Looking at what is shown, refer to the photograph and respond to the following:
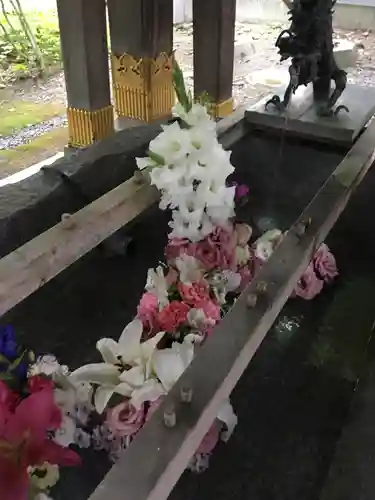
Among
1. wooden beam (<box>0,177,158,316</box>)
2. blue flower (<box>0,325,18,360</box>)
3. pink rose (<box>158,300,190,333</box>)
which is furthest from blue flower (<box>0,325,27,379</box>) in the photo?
pink rose (<box>158,300,190,333</box>)

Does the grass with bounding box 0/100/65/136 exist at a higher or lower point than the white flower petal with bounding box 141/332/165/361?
lower

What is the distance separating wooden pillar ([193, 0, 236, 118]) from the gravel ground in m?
0.51

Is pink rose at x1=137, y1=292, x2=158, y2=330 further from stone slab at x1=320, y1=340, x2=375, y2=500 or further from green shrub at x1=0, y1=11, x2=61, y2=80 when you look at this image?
green shrub at x1=0, y1=11, x2=61, y2=80

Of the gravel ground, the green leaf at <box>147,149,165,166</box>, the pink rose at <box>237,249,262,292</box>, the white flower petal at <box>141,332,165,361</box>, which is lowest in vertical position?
the gravel ground

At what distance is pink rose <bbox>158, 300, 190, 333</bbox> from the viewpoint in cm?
103

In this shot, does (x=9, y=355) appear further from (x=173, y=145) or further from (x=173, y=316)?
(x=173, y=145)

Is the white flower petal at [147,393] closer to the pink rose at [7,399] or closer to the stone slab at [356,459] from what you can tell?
the pink rose at [7,399]

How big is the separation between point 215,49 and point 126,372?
209cm

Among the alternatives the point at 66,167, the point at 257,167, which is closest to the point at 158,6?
the point at 257,167

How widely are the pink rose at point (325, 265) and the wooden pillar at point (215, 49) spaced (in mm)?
1167

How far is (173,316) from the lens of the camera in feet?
3.41

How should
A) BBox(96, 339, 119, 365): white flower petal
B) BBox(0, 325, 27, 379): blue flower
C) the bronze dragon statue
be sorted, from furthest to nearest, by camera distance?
the bronze dragon statue → BBox(96, 339, 119, 365): white flower petal → BBox(0, 325, 27, 379): blue flower

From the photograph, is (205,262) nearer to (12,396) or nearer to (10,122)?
(12,396)

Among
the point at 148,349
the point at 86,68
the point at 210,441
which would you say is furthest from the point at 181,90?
the point at 86,68
